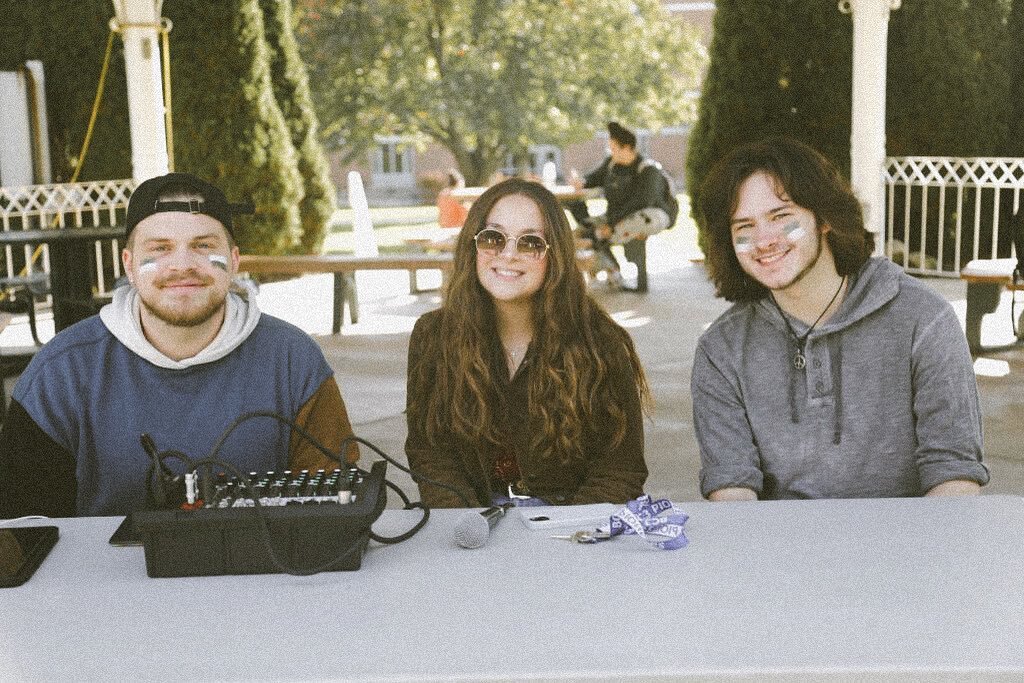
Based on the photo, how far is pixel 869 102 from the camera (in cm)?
818

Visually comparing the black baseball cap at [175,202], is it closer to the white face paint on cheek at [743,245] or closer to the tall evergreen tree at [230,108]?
the white face paint on cheek at [743,245]

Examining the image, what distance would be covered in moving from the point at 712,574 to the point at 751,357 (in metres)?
0.96

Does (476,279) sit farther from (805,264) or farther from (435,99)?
(435,99)

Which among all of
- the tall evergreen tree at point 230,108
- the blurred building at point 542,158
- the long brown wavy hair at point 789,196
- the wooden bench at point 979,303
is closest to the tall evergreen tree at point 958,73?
the wooden bench at point 979,303

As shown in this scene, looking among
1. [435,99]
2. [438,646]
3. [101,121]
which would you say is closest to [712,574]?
[438,646]

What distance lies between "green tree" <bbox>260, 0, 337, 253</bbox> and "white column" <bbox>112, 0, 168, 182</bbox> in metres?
3.41

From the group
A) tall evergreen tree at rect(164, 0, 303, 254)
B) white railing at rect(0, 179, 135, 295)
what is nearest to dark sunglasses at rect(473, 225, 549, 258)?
white railing at rect(0, 179, 135, 295)

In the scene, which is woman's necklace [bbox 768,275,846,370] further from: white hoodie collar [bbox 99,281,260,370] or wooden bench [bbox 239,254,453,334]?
wooden bench [bbox 239,254,453,334]

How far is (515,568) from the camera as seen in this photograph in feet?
5.60

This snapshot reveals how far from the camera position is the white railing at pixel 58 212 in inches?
385

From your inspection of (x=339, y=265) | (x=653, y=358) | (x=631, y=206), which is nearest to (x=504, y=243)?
(x=653, y=358)

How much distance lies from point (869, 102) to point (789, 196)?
20.1 ft

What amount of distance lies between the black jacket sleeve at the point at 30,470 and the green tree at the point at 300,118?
987 cm

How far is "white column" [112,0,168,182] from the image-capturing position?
8.27 m
